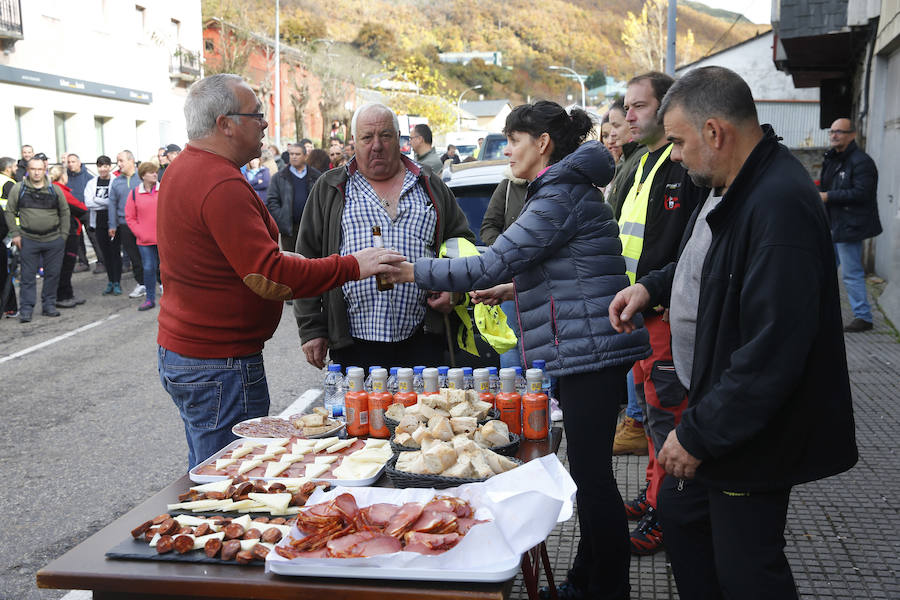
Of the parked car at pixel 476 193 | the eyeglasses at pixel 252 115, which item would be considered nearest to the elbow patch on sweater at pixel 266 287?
the eyeglasses at pixel 252 115

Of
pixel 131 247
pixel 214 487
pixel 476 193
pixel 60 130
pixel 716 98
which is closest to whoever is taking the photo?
pixel 716 98

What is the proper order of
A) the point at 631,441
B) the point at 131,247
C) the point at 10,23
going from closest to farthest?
the point at 631,441 → the point at 131,247 → the point at 10,23

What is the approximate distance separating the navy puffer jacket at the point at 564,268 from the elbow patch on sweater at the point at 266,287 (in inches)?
21.7

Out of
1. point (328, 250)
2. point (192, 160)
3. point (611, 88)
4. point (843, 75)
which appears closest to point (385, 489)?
point (192, 160)

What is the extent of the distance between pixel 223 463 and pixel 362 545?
3.19ft

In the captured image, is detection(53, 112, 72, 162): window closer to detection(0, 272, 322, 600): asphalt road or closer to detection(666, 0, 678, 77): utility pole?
detection(0, 272, 322, 600): asphalt road

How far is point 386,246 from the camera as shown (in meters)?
4.38

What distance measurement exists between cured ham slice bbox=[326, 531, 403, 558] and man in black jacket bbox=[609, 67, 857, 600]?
35.7 inches

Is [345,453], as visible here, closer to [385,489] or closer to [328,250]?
[385,489]

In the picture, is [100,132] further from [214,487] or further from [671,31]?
[214,487]

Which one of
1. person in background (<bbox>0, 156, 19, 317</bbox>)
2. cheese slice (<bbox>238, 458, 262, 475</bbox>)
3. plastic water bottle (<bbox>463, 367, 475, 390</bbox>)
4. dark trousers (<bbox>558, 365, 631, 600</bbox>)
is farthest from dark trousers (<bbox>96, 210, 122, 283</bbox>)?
dark trousers (<bbox>558, 365, 631, 600</bbox>)

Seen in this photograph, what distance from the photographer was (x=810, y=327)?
229cm

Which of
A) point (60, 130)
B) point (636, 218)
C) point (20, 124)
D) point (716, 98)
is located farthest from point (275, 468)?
point (60, 130)

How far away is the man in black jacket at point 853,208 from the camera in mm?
9445
